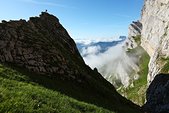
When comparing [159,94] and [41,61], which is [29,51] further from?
[159,94]

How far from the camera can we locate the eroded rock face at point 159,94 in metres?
152

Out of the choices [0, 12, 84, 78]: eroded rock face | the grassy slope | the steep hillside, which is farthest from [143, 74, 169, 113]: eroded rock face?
the grassy slope

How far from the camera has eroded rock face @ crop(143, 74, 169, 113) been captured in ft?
498

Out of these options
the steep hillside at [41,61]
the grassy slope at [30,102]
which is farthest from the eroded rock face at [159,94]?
the grassy slope at [30,102]

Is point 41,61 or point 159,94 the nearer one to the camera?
point 41,61

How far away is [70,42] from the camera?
107312 millimetres

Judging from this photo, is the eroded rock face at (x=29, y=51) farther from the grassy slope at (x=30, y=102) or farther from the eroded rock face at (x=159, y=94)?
the eroded rock face at (x=159, y=94)

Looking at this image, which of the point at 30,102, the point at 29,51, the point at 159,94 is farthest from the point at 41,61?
the point at 159,94

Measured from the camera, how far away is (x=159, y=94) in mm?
169625

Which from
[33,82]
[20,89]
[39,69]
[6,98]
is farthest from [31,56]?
[6,98]

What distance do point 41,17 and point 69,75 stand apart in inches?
1634

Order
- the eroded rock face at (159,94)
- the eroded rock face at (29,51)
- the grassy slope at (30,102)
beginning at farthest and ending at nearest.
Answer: the eroded rock face at (159,94) → the eroded rock face at (29,51) → the grassy slope at (30,102)

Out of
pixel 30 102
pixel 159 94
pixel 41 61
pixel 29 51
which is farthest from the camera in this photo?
pixel 159 94

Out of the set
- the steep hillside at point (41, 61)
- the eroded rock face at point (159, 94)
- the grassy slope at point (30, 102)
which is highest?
the eroded rock face at point (159, 94)
